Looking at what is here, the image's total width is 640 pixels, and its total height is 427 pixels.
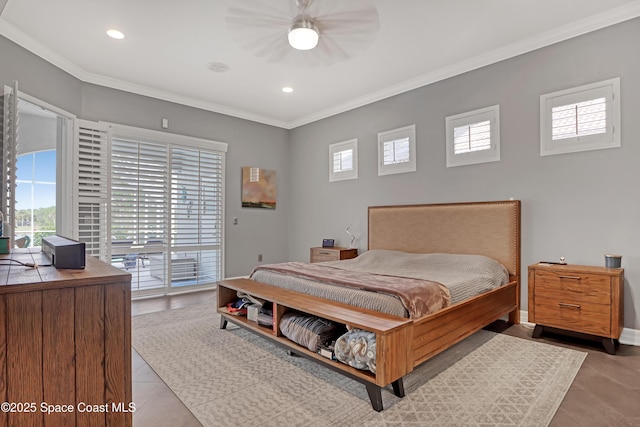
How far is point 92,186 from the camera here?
4.21 meters

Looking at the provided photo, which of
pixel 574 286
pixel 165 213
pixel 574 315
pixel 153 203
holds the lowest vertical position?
pixel 574 315

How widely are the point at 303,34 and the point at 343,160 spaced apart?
291cm

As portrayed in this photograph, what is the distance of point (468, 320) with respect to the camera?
267 centimetres

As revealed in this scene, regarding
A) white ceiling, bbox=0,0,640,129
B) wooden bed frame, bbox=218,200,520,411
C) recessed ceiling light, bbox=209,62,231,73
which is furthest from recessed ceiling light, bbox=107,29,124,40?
wooden bed frame, bbox=218,200,520,411

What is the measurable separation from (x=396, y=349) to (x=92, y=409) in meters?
1.45

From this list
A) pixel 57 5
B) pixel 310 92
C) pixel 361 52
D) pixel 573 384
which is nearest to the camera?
pixel 573 384

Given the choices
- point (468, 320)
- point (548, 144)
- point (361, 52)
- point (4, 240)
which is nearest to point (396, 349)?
point (468, 320)

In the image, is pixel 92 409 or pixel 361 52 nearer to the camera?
pixel 92 409

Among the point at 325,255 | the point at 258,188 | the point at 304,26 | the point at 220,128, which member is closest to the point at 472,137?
the point at 304,26

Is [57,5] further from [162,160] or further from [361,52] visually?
[361,52]

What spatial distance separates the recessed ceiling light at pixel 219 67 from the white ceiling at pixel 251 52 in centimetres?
A: 7

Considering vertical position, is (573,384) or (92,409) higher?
(92,409)

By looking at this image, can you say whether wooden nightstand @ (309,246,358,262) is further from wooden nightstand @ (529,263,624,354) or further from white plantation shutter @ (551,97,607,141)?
white plantation shutter @ (551,97,607,141)

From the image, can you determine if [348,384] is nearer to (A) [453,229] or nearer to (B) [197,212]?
(A) [453,229]
